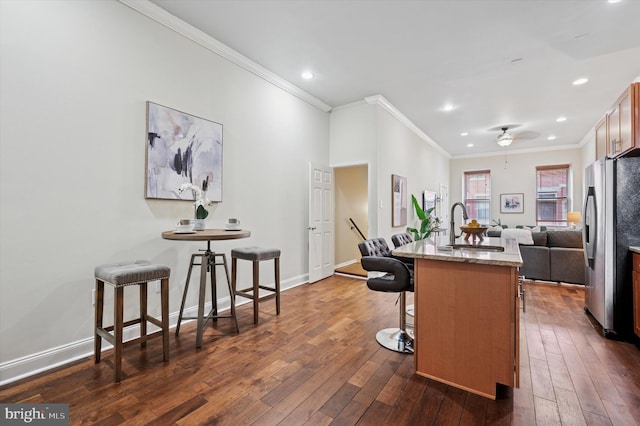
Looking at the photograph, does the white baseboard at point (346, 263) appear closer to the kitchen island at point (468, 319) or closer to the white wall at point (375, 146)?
the white wall at point (375, 146)

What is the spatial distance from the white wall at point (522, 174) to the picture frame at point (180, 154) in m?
9.05

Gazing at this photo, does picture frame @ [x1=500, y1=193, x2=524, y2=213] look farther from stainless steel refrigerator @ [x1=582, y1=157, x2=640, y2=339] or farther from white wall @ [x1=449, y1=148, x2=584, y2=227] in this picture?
stainless steel refrigerator @ [x1=582, y1=157, x2=640, y2=339]

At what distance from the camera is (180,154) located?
304 centimetres

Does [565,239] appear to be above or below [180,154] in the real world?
below

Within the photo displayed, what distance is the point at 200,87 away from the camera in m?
3.27

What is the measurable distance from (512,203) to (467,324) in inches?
349

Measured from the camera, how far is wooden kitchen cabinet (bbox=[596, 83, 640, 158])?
262 cm

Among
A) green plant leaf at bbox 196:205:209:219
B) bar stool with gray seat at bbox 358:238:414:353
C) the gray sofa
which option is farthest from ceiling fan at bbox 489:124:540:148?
green plant leaf at bbox 196:205:209:219

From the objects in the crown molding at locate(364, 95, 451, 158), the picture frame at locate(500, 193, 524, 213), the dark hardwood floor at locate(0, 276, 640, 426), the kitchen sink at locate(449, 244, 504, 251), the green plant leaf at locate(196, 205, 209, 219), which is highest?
the crown molding at locate(364, 95, 451, 158)

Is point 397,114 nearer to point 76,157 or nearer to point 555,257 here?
point 555,257

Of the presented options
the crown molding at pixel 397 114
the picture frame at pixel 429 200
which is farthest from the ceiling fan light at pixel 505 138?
the picture frame at pixel 429 200

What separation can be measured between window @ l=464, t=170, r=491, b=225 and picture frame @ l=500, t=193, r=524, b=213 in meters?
0.39

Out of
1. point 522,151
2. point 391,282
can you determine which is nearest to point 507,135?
point 522,151

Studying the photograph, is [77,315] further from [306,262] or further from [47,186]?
[306,262]
